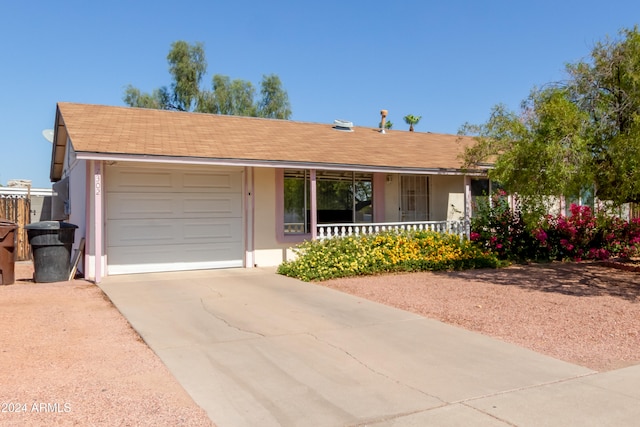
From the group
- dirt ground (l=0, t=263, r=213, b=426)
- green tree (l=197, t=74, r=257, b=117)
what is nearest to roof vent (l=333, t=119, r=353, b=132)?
dirt ground (l=0, t=263, r=213, b=426)

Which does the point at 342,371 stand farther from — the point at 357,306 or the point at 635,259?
the point at 635,259

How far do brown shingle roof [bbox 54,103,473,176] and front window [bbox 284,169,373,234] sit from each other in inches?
28.6

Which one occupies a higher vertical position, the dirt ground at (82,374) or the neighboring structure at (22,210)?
the neighboring structure at (22,210)

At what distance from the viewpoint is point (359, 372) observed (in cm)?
502

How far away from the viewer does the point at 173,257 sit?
11.8 meters

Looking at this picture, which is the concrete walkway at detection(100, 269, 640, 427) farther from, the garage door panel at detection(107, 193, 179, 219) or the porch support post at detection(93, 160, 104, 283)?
the garage door panel at detection(107, 193, 179, 219)

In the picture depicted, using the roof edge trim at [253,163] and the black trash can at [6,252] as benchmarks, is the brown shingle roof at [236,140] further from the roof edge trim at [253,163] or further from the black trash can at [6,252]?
the black trash can at [6,252]

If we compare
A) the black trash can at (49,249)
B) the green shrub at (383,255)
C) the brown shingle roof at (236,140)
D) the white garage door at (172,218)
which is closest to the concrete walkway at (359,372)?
the green shrub at (383,255)

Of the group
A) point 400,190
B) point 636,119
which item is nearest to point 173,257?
point 400,190

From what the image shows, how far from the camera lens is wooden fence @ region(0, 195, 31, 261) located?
1534 centimetres

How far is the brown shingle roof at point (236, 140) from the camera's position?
10766mm

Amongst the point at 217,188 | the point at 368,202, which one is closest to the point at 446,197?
the point at 368,202

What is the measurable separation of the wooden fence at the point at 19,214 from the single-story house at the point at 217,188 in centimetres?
174

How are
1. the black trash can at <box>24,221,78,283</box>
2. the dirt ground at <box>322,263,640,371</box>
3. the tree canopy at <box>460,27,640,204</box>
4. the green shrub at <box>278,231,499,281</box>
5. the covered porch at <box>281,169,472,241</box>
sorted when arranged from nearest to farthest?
the dirt ground at <box>322,263,640,371</box>
the tree canopy at <box>460,27,640,204</box>
the black trash can at <box>24,221,78,283</box>
the green shrub at <box>278,231,499,281</box>
the covered porch at <box>281,169,472,241</box>
